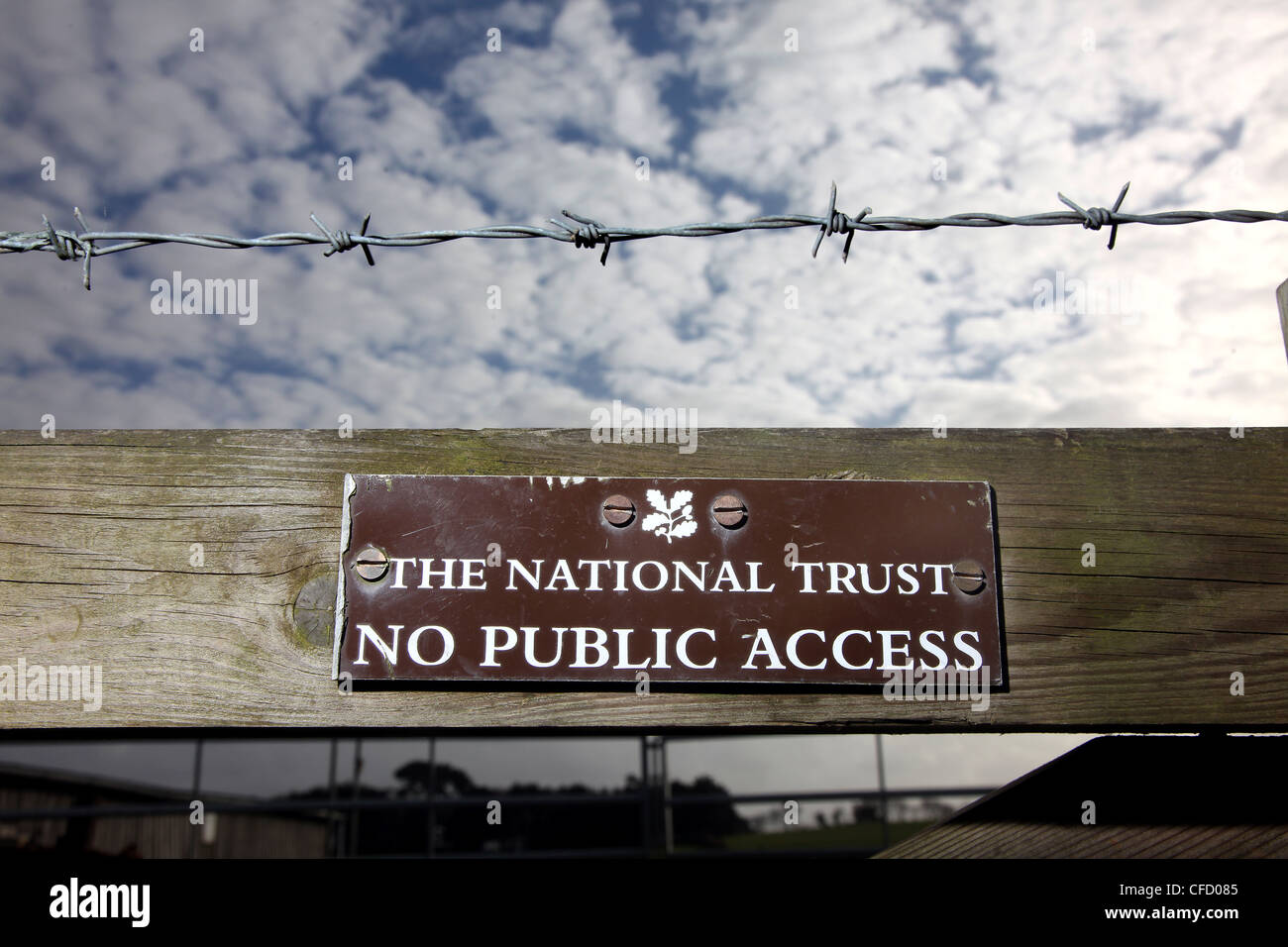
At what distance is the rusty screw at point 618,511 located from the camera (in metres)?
1.45

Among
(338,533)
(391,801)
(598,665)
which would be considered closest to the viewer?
(598,665)

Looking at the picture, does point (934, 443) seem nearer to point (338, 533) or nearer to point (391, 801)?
point (338, 533)

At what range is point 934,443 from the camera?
5.04ft

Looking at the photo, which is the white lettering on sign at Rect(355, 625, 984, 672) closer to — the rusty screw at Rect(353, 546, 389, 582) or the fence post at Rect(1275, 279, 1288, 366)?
the rusty screw at Rect(353, 546, 389, 582)

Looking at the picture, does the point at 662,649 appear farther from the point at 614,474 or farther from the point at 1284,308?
the point at 1284,308

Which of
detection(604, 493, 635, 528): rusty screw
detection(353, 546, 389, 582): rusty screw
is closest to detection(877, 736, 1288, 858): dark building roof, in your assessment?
detection(604, 493, 635, 528): rusty screw

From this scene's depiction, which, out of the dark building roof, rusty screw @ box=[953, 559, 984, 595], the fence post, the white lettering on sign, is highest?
the fence post

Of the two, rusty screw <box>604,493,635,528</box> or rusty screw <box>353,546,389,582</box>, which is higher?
rusty screw <box>604,493,635,528</box>

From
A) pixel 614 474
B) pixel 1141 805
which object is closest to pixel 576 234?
pixel 614 474

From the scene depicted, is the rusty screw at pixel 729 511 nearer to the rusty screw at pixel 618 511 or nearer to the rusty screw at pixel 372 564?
the rusty screw at pixel 618 511

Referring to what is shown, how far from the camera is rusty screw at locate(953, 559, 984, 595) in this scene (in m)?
1.43

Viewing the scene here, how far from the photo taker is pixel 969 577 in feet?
4.73
